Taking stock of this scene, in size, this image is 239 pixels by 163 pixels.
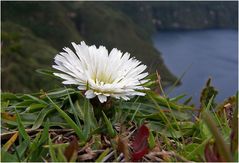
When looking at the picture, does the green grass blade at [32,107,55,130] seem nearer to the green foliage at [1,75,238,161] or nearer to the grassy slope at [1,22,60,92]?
the green foliage at [1,75,238,161]

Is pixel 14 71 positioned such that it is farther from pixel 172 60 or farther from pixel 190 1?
pixel 190 1

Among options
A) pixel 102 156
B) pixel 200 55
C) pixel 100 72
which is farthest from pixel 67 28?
pixel 102 156

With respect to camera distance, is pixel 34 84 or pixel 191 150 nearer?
pixel 191 150

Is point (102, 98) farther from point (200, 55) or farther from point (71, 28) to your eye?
point (200, 55)

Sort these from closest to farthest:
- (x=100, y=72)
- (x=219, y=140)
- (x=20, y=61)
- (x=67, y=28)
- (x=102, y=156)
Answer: (x=219, y=140) < (x=102, y=156) < (x=100, y=72) < (x=20, y=61) < (x=67, y=28)

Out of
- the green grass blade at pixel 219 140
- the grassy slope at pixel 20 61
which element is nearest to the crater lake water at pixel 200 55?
the grassy slope at pixel 20 61

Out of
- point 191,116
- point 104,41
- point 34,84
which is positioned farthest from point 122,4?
point 191,116

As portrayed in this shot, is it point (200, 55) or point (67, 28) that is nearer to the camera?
point (67, 28)
